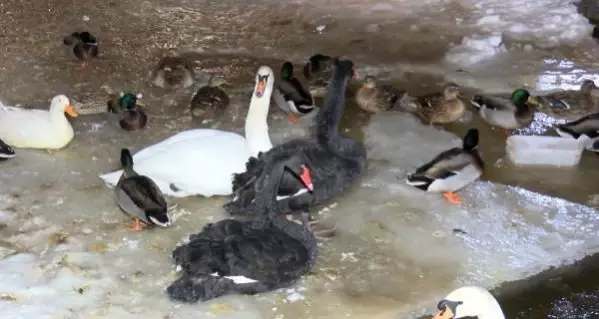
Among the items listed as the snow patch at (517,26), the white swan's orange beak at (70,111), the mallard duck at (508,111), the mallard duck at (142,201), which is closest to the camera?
the mallard duck at (142,201)

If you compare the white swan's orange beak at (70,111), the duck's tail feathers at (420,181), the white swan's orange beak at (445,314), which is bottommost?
the duck's tail feathers at (420,181)

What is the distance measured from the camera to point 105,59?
7.63 meters

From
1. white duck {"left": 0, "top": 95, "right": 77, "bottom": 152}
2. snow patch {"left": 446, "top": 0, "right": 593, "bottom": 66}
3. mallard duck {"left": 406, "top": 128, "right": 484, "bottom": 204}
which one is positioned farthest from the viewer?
snow patch {"left": 446, "top": 0, "right": 593, "bottom": 66}

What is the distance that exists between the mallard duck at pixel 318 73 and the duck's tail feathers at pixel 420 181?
186cm

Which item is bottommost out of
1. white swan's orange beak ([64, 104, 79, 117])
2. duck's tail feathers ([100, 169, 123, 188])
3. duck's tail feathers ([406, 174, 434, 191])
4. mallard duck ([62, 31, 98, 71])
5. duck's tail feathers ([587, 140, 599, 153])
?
duck's tail feathers ([587, 140, 599, 153])

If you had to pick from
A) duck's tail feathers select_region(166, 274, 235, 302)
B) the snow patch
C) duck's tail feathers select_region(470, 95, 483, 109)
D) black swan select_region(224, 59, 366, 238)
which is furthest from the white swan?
the snow patch

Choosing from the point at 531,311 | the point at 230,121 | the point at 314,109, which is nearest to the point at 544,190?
the point at 531,311

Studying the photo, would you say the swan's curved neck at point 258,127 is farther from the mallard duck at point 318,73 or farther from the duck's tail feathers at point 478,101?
the duck's tail feathers at point 478,101

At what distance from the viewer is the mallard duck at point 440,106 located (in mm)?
6293

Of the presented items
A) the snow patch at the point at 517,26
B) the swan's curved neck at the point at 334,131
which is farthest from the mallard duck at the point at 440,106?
the snow patch at the point at 517,26

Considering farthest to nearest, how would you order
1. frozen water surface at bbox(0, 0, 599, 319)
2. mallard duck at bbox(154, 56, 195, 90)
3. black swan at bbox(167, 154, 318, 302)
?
1. mallard duck at bbox(154, 56, 195, 90)
2. frozen water surface at bbox(0, 0, 599, 319)
3. black swan at bbox(167, 154, 318, 302)

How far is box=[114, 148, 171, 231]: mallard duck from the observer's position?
15.7 feet

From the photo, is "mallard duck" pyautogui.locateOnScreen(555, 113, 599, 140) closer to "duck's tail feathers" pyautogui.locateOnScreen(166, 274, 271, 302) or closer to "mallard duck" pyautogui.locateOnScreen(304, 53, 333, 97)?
"mallard duck" pyautogui.locateOnScreen(304, 53, 333, 97)

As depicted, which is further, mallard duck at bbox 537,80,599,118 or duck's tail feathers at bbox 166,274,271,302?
mallard duck at bbox 537,80,599,118
